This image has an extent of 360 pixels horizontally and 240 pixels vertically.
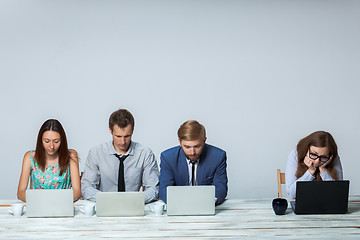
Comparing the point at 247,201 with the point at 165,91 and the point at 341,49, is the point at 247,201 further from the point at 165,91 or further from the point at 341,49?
the point at 341,49

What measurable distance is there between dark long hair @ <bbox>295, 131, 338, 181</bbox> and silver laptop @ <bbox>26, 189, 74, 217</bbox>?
1.54 meters

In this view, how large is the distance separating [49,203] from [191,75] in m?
2.56

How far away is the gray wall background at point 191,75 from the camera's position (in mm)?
4773

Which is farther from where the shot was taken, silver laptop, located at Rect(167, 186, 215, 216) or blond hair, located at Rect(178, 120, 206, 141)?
blond hair, located at Rect(178, 120, 206, 141)

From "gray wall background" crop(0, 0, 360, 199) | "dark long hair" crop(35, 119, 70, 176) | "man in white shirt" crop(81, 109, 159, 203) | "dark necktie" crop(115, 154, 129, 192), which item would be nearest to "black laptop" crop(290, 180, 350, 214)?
"man in white shirt" crop(81, 109, 159, 203)

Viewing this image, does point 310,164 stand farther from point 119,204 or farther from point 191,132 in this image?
point 119,204

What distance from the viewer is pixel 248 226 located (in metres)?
2.56

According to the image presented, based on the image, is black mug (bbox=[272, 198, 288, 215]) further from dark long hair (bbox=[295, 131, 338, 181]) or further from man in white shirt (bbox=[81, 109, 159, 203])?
man in white shirt (bbox=[81, 109, 159, 203])

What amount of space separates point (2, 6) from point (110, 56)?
1137 millimetres

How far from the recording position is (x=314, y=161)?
3.22 metres

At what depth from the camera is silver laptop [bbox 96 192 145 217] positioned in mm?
2680

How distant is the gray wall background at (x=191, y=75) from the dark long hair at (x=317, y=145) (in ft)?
5.58

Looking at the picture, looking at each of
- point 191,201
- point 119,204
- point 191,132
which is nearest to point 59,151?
point 119,204

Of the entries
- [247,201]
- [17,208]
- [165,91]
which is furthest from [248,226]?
[165,91]
